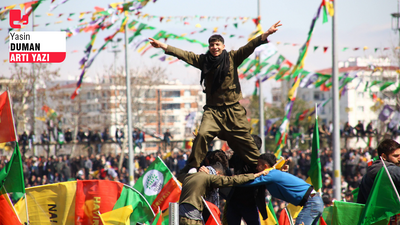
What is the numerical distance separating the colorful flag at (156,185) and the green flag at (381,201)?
3129mm

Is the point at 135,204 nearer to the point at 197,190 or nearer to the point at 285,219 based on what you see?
the point at 197,190

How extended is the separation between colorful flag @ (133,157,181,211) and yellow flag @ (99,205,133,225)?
95 cm

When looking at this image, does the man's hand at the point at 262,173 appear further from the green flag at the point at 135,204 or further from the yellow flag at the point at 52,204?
the yellow flag at the point at 52,204

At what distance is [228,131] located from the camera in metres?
5.40

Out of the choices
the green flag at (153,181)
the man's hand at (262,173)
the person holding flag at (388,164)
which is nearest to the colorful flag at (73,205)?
the green flag at (153,181)

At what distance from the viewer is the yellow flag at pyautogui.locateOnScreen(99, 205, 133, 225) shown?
610cm

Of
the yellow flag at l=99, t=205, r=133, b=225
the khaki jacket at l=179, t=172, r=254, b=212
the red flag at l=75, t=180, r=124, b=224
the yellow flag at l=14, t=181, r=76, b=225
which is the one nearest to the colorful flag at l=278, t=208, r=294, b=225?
the khaki jacket at l=179, t=172, r=254, b=212

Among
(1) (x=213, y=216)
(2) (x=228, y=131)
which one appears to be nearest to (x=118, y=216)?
(1) (x=213, y=216)

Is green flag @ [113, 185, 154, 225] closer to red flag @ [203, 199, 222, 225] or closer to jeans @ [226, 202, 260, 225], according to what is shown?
jeans @ [226, 202, 260, 225]

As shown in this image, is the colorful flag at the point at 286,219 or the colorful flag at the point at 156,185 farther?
the colorful flag at the point at 156,185

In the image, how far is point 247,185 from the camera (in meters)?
5.14

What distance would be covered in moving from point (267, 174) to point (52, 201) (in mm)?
2888

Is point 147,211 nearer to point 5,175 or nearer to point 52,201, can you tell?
point 52,201

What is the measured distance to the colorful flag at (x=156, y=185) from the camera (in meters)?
7.18
